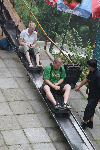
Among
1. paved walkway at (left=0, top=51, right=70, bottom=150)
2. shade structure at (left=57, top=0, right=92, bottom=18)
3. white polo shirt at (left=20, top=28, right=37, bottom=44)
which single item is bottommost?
paved walkway at (left=0, top=51, right=70, bottom=150)

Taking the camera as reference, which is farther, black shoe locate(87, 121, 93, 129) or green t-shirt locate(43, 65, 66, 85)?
green t-shirt locate(43, 65, 66, 85)

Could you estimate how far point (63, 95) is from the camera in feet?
25.7

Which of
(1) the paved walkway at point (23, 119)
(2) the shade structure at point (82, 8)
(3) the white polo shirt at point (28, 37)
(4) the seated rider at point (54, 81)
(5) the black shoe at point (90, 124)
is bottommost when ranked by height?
(5) the black shoe at point (90, 124)

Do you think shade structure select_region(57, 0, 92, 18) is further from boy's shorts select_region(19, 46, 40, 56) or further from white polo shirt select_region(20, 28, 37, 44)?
boy's shorts select_region(19, 46, 40, 56)

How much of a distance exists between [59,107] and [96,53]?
474 cm

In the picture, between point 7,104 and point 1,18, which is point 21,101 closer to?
point 7,104

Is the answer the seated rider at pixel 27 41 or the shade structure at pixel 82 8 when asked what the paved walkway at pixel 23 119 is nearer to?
the seated rider at pixel 27 41

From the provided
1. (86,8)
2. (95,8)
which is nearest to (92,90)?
(95,8)

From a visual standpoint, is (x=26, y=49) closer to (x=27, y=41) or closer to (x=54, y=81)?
(x=27, y=41)

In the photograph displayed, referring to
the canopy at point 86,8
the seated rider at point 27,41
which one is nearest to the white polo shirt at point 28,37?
the seated rider at point 27,41

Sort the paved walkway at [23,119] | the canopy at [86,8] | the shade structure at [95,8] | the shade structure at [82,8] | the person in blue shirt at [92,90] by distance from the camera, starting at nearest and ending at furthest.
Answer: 1. the paved walkway at [23,119]
2. the person in blue shirt at [92,90]
3. the shade structure at [95,8]
4. the canopy at [86,8]
5. the shade structure at [82,8]

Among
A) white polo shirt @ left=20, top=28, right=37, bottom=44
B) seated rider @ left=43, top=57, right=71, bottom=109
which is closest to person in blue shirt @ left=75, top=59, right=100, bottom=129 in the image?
seated rider @ left=43, top=57, right=71, bottom=109

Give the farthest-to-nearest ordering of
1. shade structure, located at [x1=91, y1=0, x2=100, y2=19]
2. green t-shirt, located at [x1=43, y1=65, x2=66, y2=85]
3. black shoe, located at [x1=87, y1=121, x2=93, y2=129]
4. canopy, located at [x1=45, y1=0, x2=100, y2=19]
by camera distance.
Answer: canopy, located at [x1=45, y1=0, x2=100, y2=19] < shade structure, located at [x1=91, y1=0, x2=100, y2=19] < green t-shirt, located at [x1=43, y1=65, x2=66, y2=85] < black shoe, located at [x1=87, y1=121, x2=93, y2=129]

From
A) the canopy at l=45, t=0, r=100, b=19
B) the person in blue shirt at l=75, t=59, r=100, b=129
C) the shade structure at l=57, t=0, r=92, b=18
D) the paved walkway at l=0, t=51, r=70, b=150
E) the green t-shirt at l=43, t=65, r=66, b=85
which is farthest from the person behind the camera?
the shade structure at l=57, t=0, r=92, b=18
